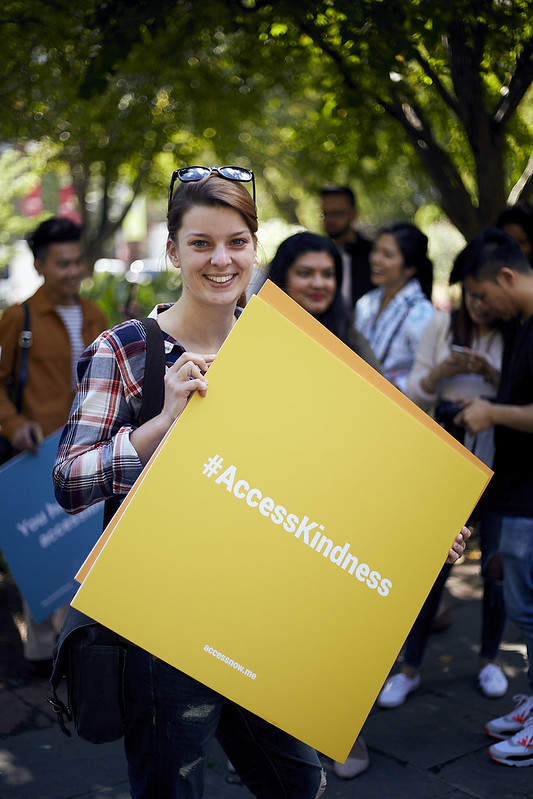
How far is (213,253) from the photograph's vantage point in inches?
84.5

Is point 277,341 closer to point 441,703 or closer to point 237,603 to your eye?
point 237,603

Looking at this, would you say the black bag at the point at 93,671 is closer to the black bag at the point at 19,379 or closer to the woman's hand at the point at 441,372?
the woman's hand at the point at 441,372

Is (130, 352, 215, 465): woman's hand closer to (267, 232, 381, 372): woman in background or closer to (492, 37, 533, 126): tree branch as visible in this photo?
(267, 232, 381, 372): woman in background

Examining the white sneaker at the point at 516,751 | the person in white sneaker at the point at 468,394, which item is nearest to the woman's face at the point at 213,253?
the person in white sneaker at the point at 468,394

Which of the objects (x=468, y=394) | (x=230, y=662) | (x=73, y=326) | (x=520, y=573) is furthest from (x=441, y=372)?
(x=230, y=662)

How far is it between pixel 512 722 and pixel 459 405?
1371 millimetres

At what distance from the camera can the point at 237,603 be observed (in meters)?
1.88

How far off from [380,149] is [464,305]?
168 inches

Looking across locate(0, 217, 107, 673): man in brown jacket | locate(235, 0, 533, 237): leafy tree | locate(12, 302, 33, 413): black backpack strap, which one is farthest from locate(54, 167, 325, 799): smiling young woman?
locate(12, 302, 33, 413): black backpack strap

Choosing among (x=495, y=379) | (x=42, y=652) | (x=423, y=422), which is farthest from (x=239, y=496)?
(x=42, y=652)

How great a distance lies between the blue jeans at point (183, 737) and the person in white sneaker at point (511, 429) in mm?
1628

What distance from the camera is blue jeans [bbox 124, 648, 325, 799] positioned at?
2010mm

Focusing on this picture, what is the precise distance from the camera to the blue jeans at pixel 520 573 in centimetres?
359

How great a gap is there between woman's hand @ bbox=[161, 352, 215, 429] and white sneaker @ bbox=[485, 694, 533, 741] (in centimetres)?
256
